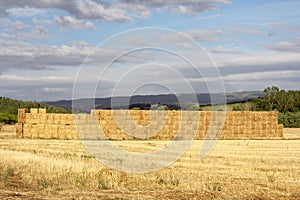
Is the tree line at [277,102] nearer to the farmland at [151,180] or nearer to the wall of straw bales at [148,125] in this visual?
the wall of straw bales at [148,125]

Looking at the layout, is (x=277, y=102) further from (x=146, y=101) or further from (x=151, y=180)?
(x=151, y=180)

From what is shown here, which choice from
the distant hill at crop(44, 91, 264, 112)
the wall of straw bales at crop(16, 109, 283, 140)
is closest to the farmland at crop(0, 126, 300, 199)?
the distant hill at crop(44, 91, 264, 112)

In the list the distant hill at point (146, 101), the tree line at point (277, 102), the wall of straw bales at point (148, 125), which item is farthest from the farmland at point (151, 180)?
the tree line at point (277, 102)

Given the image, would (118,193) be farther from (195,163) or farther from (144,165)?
(195,163)

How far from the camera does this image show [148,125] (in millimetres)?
34406

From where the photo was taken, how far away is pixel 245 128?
36625mm

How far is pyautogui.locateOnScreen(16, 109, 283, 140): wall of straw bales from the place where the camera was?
3291 centimetres

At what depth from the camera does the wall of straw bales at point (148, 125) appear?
32.9 metres

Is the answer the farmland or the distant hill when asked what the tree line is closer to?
the distant hill

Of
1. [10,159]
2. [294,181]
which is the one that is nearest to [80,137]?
[10,159]

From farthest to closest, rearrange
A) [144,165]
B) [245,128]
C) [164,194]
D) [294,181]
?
[245,128] < [144,165] < [294,181] < [164,194]

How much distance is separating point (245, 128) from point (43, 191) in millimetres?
26957

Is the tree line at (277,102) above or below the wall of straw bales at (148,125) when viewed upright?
above

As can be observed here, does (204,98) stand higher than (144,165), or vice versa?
(204,98)
